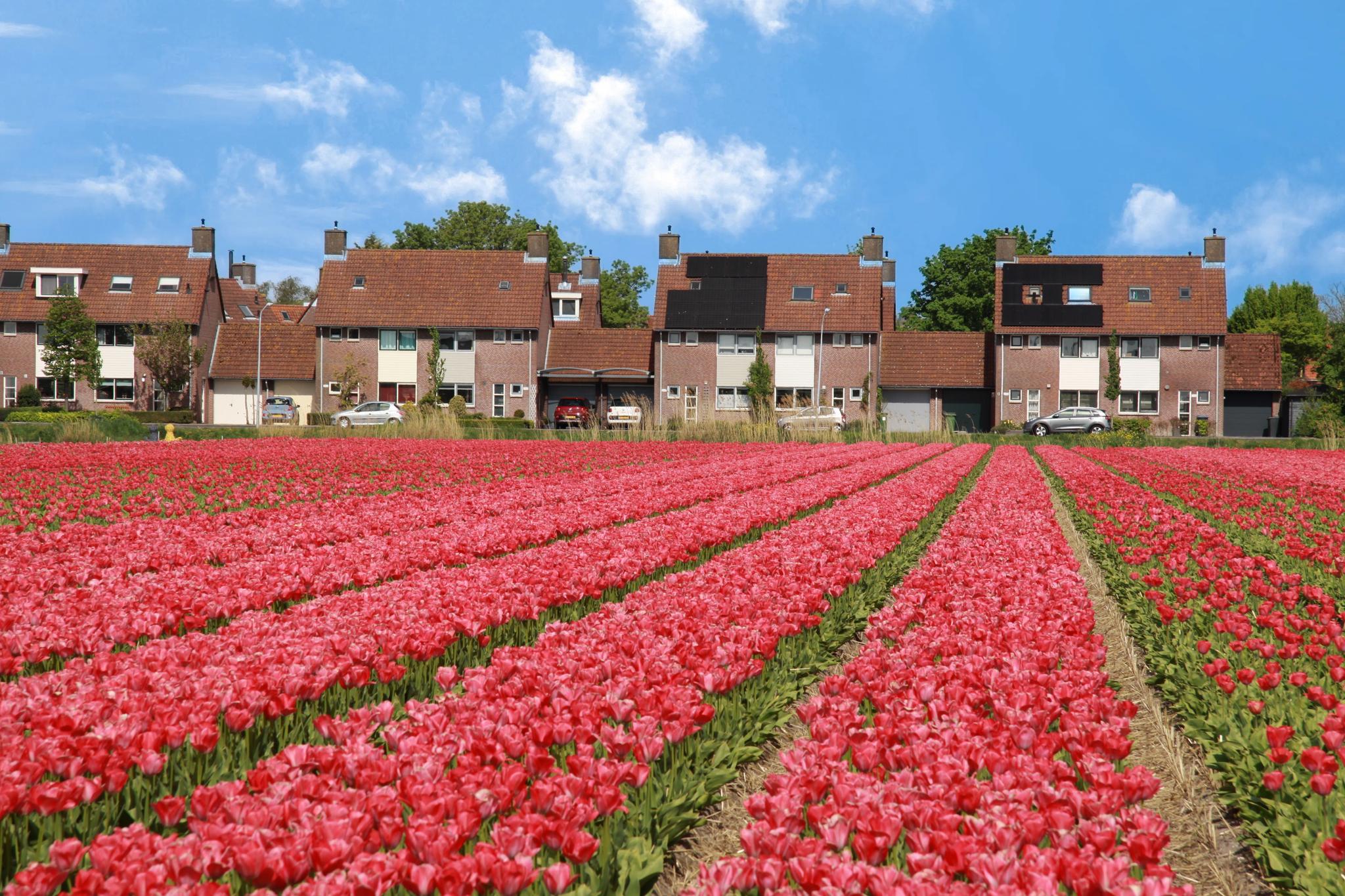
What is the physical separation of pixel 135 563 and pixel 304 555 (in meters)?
0.98

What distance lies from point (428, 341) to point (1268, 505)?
4462 cm

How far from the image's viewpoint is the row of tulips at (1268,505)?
7439 mm

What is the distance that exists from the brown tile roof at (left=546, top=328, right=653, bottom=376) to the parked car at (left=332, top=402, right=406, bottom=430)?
10.3 m

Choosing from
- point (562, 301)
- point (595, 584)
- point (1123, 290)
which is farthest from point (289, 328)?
point (595, 584)

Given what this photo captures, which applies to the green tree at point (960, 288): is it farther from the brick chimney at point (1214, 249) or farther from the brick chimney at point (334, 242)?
the brick chimney at point (334, 242)

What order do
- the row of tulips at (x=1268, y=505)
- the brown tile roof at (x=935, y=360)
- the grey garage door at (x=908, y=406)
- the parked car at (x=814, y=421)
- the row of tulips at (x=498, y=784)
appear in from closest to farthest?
the row of tulips at (x=498, y=784) → the row of tulips at (x=1268, y=505) → the parked car at (x=814, y=421) → the brown tile roof at (x=935, y=360) → the grey garage door at (x=908, y=406)

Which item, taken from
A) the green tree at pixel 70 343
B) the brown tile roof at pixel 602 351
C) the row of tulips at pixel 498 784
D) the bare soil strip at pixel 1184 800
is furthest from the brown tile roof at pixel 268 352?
the bare soil strip at pixel 1184 800

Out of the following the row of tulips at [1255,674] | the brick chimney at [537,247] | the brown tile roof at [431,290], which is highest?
the brick chimney at [537,247]

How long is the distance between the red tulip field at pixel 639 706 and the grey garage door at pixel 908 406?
144 feet

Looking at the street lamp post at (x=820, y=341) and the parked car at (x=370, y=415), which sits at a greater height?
the street lamp post at (x=820, y=341)

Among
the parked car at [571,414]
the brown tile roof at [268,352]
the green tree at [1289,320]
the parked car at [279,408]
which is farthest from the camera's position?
the green tree at [1289,320]

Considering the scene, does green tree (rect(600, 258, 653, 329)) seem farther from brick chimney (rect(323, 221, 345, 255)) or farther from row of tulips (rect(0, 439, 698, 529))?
row of tulips (rect(0, 439, 698, 529))

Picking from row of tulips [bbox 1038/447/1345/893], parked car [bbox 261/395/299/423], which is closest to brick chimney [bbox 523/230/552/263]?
parked car [bbox 261/395/299/423]

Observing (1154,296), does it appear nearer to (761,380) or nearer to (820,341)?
(820,341)
